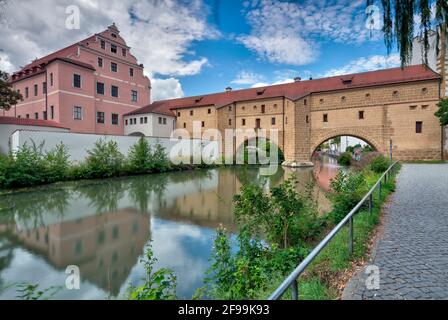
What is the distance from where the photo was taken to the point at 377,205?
6.34 metres

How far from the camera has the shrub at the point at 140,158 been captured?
2142cm

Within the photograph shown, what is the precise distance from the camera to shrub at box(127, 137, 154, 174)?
21.4 metres

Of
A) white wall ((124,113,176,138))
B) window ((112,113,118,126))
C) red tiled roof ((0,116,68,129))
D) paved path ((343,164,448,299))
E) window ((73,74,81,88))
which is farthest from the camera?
white wall ((124,113,176,138))

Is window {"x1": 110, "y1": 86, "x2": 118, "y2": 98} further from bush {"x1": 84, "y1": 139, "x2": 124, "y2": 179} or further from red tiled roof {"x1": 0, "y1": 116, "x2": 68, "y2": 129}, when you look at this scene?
bush {"x1": 84, "y1": 139, "x2": 124, "y2": 179}

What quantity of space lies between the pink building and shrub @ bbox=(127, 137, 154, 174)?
10641 millimetres

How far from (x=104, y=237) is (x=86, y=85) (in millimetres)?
28106

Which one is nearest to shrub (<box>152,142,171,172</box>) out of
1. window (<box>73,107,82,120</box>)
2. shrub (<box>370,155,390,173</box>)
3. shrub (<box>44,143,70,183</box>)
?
shrub (<box>44,143,70,183</box>)

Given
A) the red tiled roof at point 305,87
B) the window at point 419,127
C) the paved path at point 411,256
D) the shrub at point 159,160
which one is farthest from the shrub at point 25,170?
the window at point 419,127

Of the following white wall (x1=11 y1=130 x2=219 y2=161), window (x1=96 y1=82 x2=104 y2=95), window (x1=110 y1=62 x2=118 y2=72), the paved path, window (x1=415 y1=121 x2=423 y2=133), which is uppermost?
window (x1=110 y1=62 x2=118 y2=72)

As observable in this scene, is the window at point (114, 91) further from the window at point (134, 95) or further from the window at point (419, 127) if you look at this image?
the window at point (419, 127)

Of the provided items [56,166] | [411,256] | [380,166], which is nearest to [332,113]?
[380,166]

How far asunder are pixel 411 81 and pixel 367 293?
30386 millimetres

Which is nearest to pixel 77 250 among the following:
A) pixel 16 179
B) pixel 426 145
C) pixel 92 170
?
pixel 16 179

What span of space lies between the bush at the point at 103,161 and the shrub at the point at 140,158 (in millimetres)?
1100
